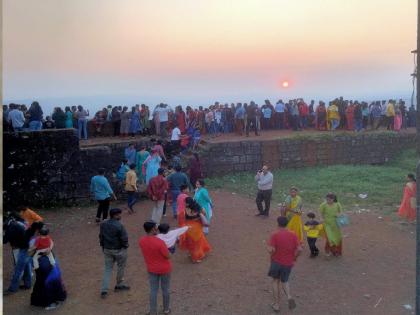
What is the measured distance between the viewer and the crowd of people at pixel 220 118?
1781cm

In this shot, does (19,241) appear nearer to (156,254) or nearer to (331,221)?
(156,254)

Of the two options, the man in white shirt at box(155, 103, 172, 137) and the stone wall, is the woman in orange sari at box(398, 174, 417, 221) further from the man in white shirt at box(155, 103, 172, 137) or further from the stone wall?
the man in white shirt at box(155, 103, 172, 137)

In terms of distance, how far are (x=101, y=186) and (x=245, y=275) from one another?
4.33 meters

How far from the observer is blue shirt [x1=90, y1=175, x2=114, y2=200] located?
11.2m

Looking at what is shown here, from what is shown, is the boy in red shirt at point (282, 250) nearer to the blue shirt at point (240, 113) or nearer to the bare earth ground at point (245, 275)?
the bare earth ground at point (245, 275)

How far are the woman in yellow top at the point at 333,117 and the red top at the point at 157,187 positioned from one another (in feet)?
43.0

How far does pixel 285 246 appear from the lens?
712 centimetres

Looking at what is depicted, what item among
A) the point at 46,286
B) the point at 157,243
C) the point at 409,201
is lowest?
the point at 46,286

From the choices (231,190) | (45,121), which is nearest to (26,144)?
(45,121)

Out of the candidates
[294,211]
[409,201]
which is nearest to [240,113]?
[409,201]

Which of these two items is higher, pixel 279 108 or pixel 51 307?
pixel 279 108

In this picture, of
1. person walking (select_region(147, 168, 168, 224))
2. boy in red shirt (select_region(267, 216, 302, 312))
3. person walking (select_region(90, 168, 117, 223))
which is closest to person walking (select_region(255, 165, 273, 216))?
person walking (select_region(147, 168, 168, 224))

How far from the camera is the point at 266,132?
2175 centimetres

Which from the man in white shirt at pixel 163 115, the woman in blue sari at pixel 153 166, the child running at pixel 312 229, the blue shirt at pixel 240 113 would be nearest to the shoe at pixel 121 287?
the child running at pixel 312 229
